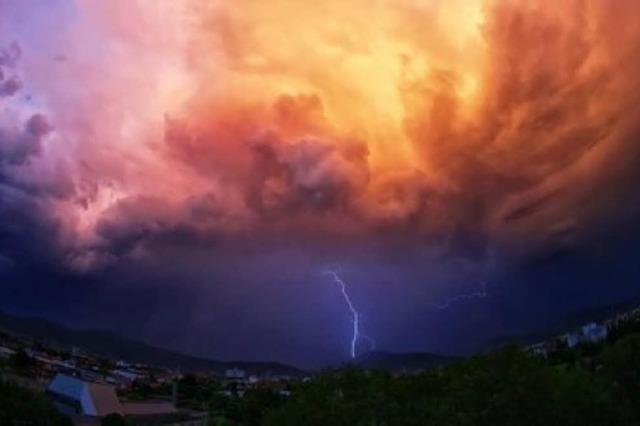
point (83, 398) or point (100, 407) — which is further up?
point (83, 398)

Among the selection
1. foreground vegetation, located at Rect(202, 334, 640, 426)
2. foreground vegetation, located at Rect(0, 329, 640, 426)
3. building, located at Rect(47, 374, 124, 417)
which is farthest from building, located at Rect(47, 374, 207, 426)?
foreground vegetation, located at Rect(202, 334, 640, 426)

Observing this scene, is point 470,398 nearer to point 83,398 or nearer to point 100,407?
point 100,407

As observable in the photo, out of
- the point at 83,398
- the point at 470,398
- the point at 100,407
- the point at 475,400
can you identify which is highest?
the point at 83,398

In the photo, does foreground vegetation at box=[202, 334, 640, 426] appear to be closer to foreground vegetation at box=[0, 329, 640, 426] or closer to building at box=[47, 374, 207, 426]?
foreground vegetation at box=[0, 329, 640, 426]

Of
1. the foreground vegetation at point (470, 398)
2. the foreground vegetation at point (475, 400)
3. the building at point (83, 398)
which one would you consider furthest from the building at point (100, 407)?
the foreground vegetation at point (475, 400)

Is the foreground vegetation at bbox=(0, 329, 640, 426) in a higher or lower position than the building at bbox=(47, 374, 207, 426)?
lower

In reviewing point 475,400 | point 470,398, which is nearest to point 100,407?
point 470,398

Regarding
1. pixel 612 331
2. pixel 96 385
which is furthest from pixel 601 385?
pixel 612 331

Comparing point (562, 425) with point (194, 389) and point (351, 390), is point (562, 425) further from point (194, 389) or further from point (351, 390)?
point (194, 389)

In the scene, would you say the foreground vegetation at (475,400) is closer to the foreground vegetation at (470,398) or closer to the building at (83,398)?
the foreground vegetation at (470,398)
